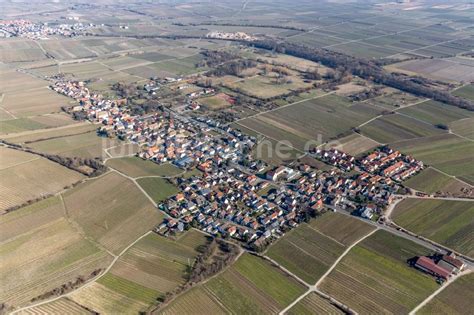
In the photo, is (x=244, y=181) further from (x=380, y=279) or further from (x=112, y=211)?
(x=380, y=279)

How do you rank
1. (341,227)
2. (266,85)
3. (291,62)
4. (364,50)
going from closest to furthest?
(341,227)
(266,85)
(291,62)
(364,50)

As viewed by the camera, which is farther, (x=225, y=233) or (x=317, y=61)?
(x=317, y=61)

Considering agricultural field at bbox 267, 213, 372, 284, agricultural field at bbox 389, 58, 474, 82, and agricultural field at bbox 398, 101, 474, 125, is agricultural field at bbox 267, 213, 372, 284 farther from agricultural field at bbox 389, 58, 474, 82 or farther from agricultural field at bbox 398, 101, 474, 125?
agricultural field at bbox 389, 58, 474, 82

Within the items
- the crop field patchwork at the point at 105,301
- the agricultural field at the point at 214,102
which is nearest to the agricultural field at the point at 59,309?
the crop field patchwork at the point at 105,301

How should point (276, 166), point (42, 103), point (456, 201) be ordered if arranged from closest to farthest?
1. point (456, 201)
2. point (276, 166)
3. point (42, 103)

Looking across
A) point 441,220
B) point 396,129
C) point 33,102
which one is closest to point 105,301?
point 441,220

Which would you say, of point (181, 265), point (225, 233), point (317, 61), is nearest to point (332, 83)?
point (317, 61)

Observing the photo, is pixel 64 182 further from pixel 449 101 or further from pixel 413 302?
pixel 449 101
